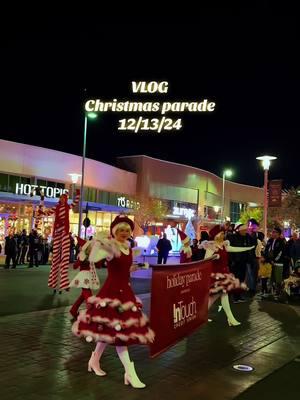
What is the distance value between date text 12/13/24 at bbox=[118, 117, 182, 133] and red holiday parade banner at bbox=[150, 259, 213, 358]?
28786 millimetres

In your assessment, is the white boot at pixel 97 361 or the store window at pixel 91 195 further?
the store window at pixel 91 195

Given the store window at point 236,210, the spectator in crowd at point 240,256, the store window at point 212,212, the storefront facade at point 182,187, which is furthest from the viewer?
the store window at point 236,210

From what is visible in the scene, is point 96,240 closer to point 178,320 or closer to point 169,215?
point 178,320

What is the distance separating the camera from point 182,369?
6.07 metres

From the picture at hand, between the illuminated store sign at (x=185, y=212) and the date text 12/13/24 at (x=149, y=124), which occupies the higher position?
the date text 12/13/24 at (x=149, y=124)

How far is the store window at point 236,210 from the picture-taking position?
66.4 m

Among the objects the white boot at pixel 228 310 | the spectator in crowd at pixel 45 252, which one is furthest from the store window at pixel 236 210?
the white boot at pixel 228 310

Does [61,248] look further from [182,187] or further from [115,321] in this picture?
[182,187]

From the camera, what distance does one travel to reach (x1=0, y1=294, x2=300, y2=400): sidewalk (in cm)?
514

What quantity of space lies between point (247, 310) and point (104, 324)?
20.5ft

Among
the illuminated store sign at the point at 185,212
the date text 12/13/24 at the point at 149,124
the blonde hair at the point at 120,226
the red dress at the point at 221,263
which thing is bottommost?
the red dress at the point at 221,263

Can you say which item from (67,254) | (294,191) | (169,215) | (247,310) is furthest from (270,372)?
(294,191)

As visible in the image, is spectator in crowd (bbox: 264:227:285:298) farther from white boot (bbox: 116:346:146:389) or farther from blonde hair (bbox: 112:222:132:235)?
white boot (bbox: 116:346:146:389)

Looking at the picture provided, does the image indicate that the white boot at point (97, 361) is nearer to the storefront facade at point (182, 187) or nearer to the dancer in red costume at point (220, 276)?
the dancer in red costume at point (220, 276)
